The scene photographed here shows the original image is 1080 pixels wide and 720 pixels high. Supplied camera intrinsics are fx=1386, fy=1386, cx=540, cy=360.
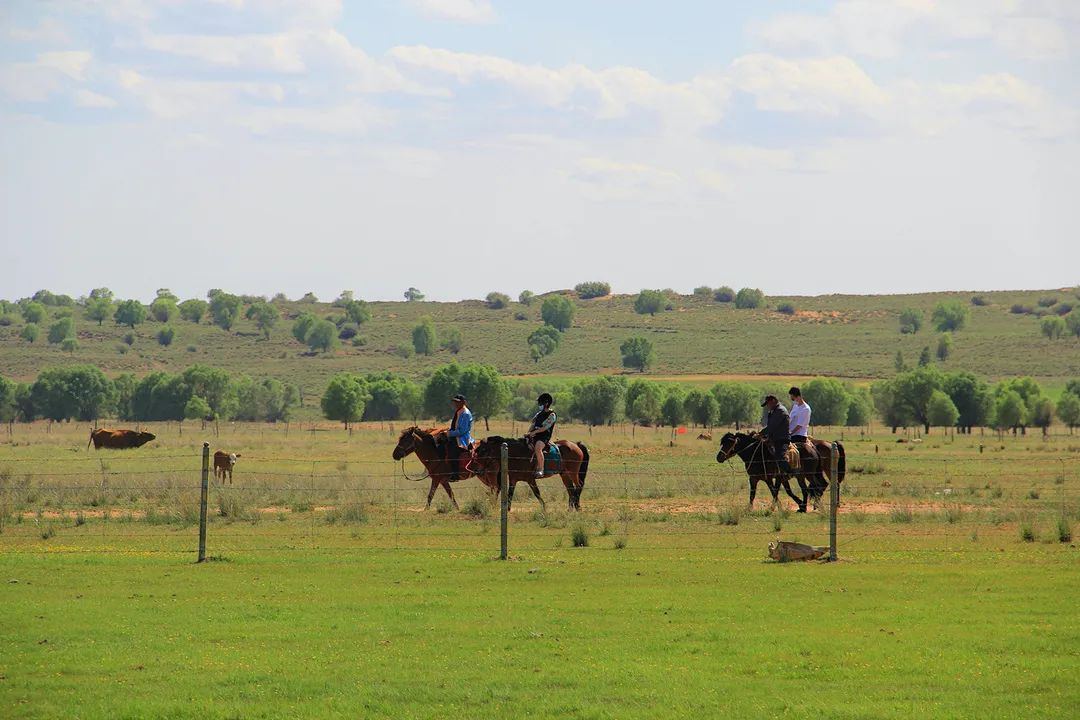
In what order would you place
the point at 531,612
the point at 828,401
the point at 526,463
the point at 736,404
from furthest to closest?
the point at 828,401 < the point at 736,404 < the point at 526,463 < the point at 531,612

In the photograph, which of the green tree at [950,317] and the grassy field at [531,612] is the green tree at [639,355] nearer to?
the green tree at [950,317]

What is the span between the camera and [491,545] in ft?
71.2

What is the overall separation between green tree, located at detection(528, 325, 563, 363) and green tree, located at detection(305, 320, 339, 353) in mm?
26329

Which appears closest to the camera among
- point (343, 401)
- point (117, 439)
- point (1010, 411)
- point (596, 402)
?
point (117, 439)

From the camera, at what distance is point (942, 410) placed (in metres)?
94.8

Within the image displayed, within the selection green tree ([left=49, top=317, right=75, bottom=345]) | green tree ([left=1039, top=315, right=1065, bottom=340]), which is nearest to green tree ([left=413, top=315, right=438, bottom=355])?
green tree ([left=49, top=317, right=75, bottom=345])

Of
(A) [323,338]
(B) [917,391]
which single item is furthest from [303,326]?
(B) [917,391]

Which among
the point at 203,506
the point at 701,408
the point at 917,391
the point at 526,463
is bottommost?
the point at 203,506

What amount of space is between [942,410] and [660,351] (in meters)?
83.6

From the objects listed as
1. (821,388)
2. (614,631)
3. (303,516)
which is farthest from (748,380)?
(614,631)

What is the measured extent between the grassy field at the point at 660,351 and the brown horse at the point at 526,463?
12381cm

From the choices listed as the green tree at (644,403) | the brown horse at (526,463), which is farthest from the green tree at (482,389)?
the brown horse at (526,463)

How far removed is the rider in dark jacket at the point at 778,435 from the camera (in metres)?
27.2

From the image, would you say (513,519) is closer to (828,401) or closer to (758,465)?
(758,465)
